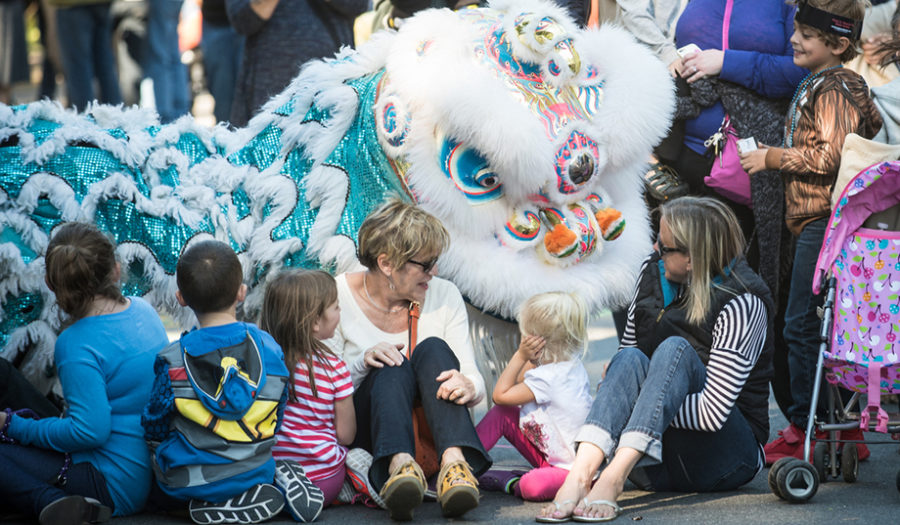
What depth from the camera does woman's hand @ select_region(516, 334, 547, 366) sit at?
11.3 ft

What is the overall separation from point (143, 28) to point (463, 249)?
5961 mm

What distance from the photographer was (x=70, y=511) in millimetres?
2994

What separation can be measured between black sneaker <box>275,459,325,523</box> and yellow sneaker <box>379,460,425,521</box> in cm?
19

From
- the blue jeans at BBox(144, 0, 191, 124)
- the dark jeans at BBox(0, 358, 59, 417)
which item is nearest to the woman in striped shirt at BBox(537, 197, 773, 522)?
the dark jeans at BBox(0, 358, 59, 417)

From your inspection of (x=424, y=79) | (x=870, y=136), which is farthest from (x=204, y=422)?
(x=870, y=136)

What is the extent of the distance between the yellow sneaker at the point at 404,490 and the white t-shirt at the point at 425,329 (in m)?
0.39

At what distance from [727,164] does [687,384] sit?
116cm

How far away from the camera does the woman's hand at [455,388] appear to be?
3.30 meters

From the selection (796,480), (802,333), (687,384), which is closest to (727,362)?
(687,384)

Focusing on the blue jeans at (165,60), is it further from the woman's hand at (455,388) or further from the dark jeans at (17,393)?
the woman's hand at (455,388)

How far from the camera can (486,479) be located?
3.56m

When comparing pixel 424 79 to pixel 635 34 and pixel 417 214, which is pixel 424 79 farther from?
pixel 635 34

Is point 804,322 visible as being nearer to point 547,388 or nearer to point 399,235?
point 547,388

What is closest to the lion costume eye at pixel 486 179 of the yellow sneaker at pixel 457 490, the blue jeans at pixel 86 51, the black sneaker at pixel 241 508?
the yellow sneaker at pixel 457 490
